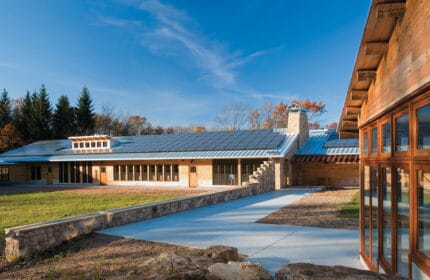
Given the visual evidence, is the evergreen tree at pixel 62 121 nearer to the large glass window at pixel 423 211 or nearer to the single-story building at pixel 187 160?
the single-story building at pixel 187 160

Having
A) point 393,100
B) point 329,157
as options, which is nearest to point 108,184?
point 329,157

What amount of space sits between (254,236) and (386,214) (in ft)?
15.3

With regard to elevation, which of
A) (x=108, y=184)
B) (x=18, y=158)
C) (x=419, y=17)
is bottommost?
(x=108, y=184)

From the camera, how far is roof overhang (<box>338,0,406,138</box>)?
3246 mm

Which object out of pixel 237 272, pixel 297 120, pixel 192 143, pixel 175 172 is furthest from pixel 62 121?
pixel 237 272

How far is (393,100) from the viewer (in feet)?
12.7

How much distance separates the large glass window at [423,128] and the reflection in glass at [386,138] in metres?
1.12

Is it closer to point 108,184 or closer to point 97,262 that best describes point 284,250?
point 97,262

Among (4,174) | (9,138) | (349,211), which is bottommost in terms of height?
(4,174)

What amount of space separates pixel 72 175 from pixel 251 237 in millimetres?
25910

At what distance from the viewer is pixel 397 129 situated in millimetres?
3945

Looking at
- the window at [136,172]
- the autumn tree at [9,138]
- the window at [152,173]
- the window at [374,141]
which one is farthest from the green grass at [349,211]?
the autumn tree at [9,138]

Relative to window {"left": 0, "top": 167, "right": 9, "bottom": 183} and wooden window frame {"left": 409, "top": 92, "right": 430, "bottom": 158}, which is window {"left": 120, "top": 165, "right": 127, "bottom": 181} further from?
wooden window frame {"left": 409, "top": 92, "right": 430, "bottom": 158}

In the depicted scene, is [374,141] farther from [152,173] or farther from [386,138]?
[152,173]
